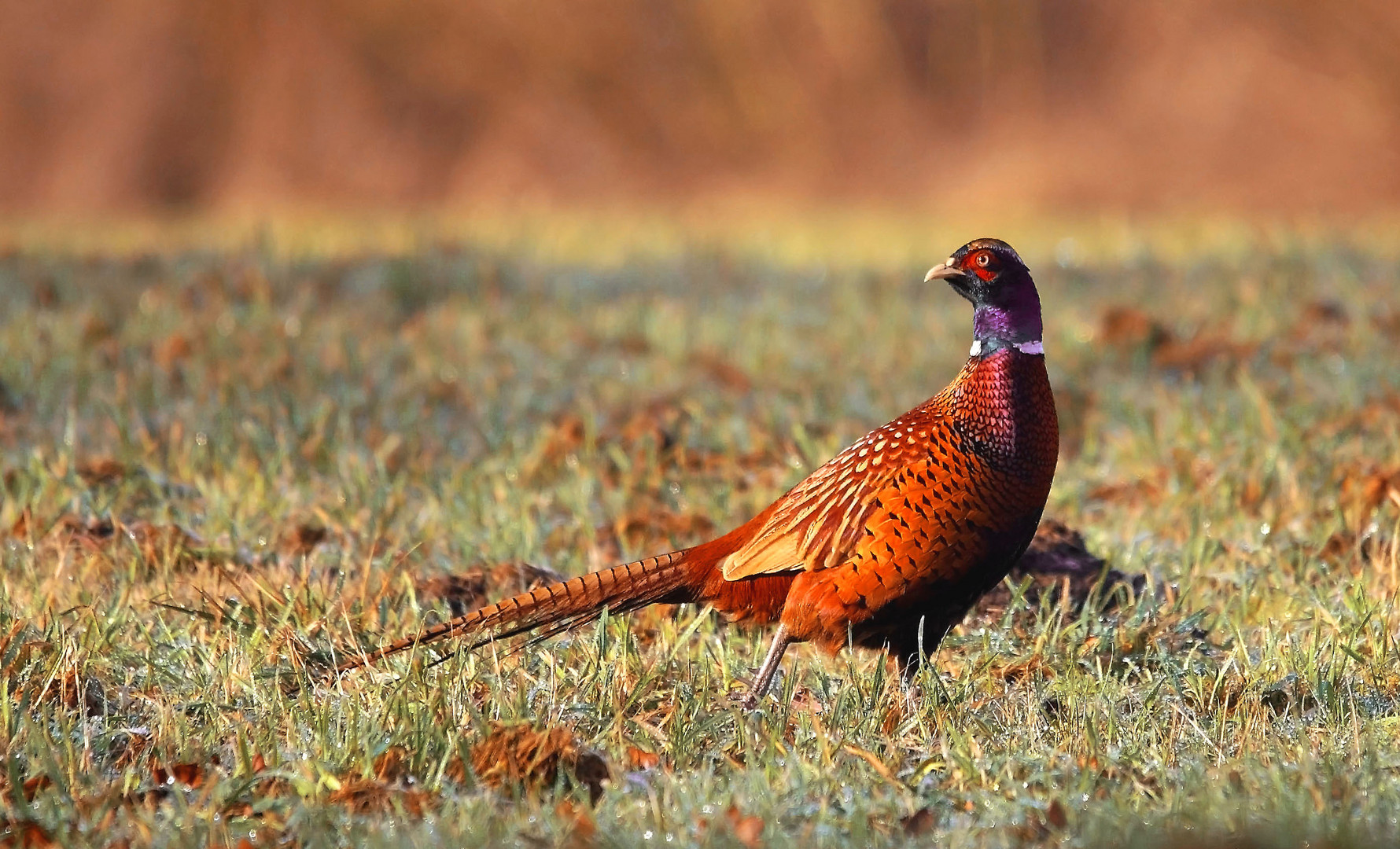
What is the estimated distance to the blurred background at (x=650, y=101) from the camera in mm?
15938

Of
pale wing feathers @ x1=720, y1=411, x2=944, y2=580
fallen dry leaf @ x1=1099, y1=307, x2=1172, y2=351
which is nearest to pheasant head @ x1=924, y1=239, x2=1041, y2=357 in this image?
pale wing feathers @ x1=720, y1=411, x2=944, y2=580

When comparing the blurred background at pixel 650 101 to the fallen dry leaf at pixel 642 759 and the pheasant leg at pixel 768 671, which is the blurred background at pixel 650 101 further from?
the fallen dry leaf at pixel 642 759

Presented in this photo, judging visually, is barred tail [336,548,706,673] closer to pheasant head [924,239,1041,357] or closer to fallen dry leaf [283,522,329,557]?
pheasant head [924,239,1041,357]

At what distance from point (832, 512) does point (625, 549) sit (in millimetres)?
1315

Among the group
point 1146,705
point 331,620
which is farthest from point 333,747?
point 1146,705

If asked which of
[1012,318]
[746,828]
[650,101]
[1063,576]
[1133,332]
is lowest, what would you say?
[746,828]

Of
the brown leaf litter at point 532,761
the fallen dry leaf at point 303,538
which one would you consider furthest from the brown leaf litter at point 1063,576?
the fallen dry leaf at point 303,538

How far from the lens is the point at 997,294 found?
324 centimetres

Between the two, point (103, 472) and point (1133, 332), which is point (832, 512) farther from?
point (1133, 332)

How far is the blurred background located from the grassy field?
26.6 ft

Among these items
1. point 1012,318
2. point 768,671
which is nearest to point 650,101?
point 1012,318

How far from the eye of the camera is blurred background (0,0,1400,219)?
627 inches

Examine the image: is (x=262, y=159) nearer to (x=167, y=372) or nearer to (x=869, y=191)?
(x=869, y=191)

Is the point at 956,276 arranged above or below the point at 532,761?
above
